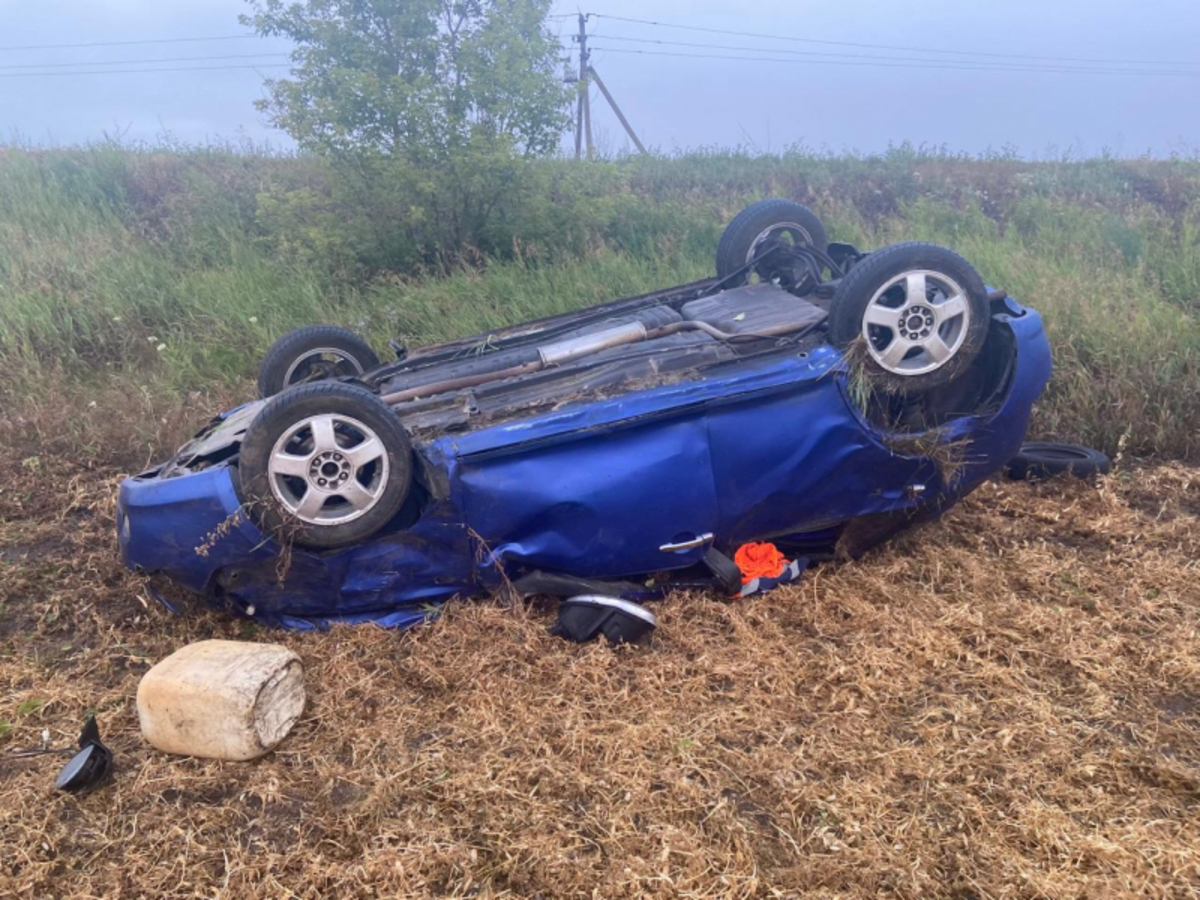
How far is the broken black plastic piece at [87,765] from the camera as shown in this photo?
2.58m

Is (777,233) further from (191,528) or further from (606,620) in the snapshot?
(191,528)

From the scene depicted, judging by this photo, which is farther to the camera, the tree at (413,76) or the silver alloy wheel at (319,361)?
the tree at (413,76)

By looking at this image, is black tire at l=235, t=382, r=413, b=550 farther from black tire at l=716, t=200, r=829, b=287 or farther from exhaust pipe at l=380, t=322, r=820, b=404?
black tire at l=716, t=200, r=829, b=287

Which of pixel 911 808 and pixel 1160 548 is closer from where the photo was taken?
pixel 911 808

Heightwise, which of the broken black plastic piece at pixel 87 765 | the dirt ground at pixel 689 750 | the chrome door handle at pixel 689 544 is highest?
the chrome door handle at pixel 689 544

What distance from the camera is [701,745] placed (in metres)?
2.69

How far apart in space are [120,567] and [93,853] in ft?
6.41

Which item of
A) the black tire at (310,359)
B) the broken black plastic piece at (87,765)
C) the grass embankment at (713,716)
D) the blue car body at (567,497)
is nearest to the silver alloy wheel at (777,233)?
the blue car body at (567,497)

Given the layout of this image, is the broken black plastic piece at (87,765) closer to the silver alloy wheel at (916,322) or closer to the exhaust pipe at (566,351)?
the exhaust pipe at (566,351)

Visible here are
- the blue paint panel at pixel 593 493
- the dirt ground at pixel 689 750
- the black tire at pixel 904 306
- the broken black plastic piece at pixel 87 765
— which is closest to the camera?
the dirt ground at pixel 689 750

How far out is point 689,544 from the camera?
3404mm

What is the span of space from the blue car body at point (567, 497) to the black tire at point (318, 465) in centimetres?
8

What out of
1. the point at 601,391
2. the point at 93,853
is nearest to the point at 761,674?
the point at 601,391

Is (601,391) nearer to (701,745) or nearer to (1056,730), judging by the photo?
(701,745)
